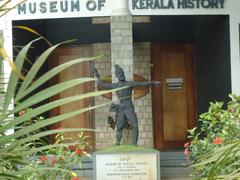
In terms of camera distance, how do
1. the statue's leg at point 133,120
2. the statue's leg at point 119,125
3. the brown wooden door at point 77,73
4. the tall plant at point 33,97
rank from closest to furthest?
Answer: the tall plant at point 33,97, the statue's leg at point 133,120, the statue's leg at point 119,125, the brown wooden door at point 77,73

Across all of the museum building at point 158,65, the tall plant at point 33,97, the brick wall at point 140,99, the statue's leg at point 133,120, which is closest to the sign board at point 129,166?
the statue's leg at point 133,120

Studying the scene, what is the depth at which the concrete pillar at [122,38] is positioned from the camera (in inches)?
428

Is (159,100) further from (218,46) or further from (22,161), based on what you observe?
(22,161)

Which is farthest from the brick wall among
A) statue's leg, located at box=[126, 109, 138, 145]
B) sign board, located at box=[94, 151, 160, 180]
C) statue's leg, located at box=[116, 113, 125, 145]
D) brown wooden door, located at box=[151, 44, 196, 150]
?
sign board, located at box=[94, 151, 160, 180]

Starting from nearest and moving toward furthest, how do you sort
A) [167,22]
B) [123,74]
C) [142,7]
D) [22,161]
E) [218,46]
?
1. [22,161]
2. [123,74]
3. [142,7]
4. [218,46]
5. [167,22]

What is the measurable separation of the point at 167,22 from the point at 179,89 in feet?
4.88

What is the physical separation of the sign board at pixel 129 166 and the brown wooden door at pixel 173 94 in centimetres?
442

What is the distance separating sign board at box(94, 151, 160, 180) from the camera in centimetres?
871

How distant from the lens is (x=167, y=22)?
1302 cm

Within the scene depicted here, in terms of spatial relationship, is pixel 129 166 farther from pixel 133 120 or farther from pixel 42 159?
pixel 42 159

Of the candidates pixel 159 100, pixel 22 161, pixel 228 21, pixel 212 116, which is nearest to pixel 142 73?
pixel 159 100

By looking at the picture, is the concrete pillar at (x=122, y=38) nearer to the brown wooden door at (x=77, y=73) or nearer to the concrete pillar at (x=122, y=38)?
the concrete pillar at (x=122, y=38)

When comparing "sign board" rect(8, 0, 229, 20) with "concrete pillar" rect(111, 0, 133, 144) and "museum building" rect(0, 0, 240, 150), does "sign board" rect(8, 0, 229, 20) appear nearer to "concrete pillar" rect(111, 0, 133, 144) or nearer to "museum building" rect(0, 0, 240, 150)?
"concrete pillar" rect(111, 0, 133, 144)

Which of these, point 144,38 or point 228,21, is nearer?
point 228,21
